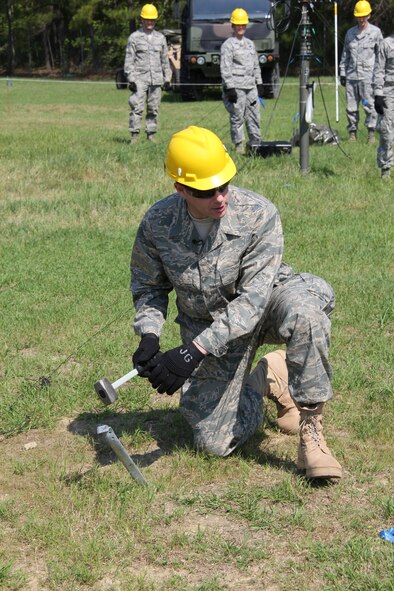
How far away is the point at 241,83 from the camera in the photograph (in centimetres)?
1342

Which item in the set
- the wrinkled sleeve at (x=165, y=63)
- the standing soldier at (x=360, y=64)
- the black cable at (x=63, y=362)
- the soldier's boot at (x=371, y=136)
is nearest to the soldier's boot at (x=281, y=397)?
the black cable at (x=63, y=362)

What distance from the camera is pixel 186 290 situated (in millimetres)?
4000

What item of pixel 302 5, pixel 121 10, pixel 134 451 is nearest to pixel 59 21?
pixel 121 10

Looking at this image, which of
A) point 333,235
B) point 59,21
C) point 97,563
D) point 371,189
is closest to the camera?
point 97,563

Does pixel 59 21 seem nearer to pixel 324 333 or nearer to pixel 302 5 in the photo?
pixel 302 5

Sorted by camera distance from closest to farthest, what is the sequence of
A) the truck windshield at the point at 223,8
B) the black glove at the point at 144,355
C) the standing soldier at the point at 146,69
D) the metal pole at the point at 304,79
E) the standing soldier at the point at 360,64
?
the black glove at the point at 144,355, the metal pole at the point at 304,79, the standing soldier at the point at 360,64, the standing soldier at the point at 146,69, the truck windshield at the point at 223,8

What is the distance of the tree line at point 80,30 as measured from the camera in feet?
119

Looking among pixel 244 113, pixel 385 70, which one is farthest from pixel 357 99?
pixel 385 70

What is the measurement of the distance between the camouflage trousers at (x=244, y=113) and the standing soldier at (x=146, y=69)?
5.83ft

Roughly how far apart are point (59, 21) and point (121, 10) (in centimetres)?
1436

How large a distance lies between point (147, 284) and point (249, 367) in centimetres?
59

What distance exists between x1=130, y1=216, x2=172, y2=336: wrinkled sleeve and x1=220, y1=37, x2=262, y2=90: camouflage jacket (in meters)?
9.65

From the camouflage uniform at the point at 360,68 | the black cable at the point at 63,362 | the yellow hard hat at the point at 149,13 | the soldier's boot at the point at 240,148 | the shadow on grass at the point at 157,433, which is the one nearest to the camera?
the shadow on grass at the point at 157,433

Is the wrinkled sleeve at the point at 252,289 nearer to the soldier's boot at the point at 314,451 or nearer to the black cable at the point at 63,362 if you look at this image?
the soldier's boot at the point at 314,451
